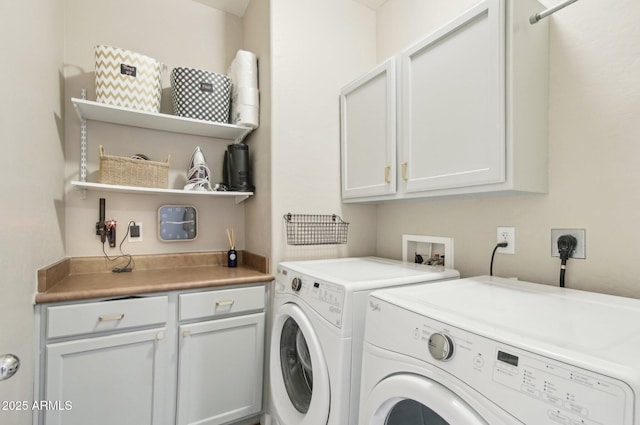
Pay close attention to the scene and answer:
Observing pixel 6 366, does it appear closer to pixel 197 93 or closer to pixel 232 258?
pixel 232 258

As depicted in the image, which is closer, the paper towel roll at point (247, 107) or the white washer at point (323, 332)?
the white washer at point (323, 332)

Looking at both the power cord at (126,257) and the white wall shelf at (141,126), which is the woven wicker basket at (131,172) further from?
the power cord at (126,257)

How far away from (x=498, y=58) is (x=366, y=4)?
1417mm

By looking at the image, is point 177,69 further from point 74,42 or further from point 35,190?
point 35,190

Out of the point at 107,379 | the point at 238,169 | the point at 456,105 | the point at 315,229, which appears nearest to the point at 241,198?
the point at 238,169

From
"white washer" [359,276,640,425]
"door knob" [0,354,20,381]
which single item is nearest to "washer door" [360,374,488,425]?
"white washer" [359,276,640,425]

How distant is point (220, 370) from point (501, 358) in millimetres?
1496

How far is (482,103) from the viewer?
120cm

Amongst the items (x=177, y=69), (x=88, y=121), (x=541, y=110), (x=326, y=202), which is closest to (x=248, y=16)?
(x=177, y=69)

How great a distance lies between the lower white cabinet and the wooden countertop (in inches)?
2.0

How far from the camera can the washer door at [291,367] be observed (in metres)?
1.40

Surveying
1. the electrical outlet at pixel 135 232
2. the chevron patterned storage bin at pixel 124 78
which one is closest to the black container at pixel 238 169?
the chevron patterned storage bin at pixel 124 78

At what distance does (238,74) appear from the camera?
1.94 m

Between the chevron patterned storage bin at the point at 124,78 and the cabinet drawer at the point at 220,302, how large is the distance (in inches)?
43.9
